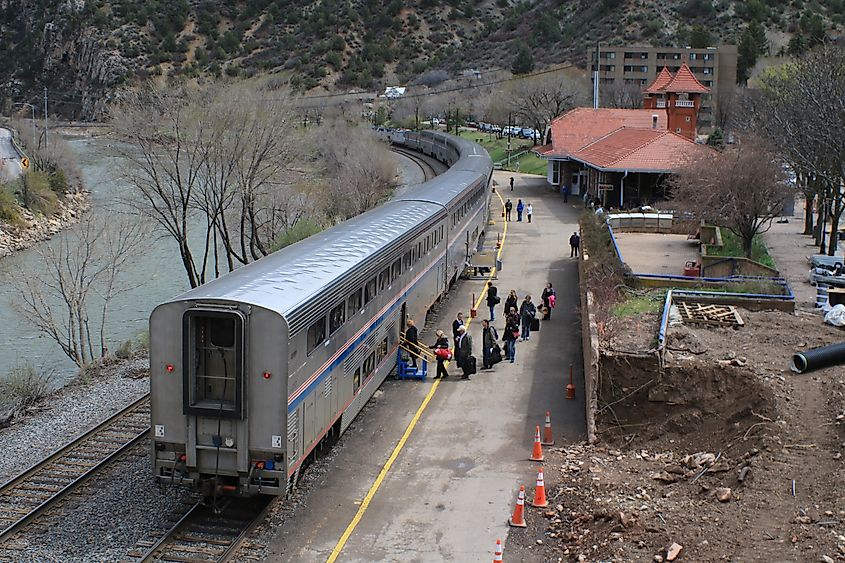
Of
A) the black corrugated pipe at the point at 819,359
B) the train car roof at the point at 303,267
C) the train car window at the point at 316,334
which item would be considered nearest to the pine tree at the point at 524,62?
the train car roof at the point at 303,267

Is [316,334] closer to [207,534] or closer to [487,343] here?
[207,534]

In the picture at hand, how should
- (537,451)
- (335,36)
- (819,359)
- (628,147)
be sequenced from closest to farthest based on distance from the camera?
(537,451)
(819,359)
(628,147)
(335,36)

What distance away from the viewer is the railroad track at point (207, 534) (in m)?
11.6

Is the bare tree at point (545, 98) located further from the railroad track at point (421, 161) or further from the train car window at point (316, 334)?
the train car window at point (316, 334)

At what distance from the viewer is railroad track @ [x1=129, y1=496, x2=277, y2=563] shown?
1160 centimetres

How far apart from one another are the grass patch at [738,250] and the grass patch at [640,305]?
574 cm

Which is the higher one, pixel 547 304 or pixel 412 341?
pixel 412 341

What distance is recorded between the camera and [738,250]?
3030cm

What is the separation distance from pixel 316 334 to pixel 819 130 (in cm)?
2177

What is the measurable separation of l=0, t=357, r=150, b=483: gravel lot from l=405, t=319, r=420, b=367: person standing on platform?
5.60 meters

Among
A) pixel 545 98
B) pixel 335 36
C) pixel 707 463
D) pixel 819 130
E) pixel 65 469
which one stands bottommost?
pixel 65 469

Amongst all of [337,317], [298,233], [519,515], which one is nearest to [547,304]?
[298,233]

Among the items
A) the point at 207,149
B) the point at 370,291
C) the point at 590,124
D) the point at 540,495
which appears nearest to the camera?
the point at 540,495

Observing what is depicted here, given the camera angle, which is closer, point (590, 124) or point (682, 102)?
point (590, 124)
